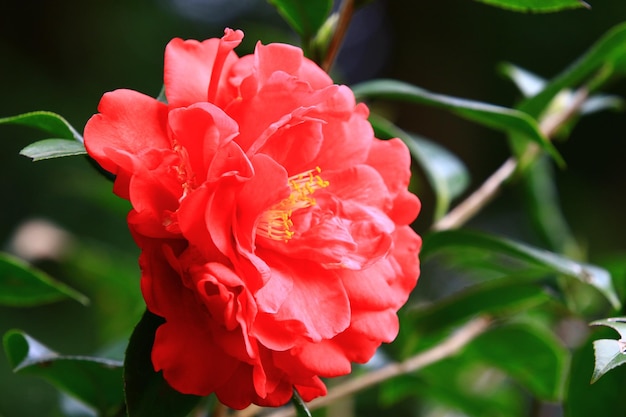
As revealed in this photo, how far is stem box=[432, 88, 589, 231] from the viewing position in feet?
2.64

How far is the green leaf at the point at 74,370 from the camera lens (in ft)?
1.76

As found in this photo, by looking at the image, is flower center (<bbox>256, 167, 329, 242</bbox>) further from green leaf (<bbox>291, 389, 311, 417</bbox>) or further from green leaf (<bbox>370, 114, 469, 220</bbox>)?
green leaf (<bbox>370, 114, 469, 220</bbox>)

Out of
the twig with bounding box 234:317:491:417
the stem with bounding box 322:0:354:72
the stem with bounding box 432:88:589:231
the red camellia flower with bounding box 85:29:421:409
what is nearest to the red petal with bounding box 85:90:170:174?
the red camellia flower with bounding box 85:29:421:409

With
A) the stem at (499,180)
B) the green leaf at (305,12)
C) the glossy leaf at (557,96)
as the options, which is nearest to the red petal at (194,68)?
the green leaf at (305,12)

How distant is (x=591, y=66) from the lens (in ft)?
2.41

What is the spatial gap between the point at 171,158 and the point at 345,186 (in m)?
0.13

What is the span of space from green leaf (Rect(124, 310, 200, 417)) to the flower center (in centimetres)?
9

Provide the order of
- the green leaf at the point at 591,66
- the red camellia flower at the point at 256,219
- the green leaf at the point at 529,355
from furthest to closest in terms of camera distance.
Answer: the green leaf at the point at 529,355, the green leaf at the point at 591,66, the red camellia flower at the point at 256,219

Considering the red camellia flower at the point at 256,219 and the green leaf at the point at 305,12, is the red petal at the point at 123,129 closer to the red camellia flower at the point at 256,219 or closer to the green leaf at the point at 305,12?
the red camellia flower at the point at 256,219

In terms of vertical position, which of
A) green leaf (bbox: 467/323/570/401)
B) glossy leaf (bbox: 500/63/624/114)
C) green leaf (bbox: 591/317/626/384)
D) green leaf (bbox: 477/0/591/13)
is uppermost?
green leaf (bbox: 477/0/591/13)

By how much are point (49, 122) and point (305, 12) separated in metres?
0.24

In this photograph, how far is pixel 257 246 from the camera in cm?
46

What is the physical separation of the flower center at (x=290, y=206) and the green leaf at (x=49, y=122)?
0.45 ft

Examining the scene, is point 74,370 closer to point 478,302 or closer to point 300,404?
point 300,404
